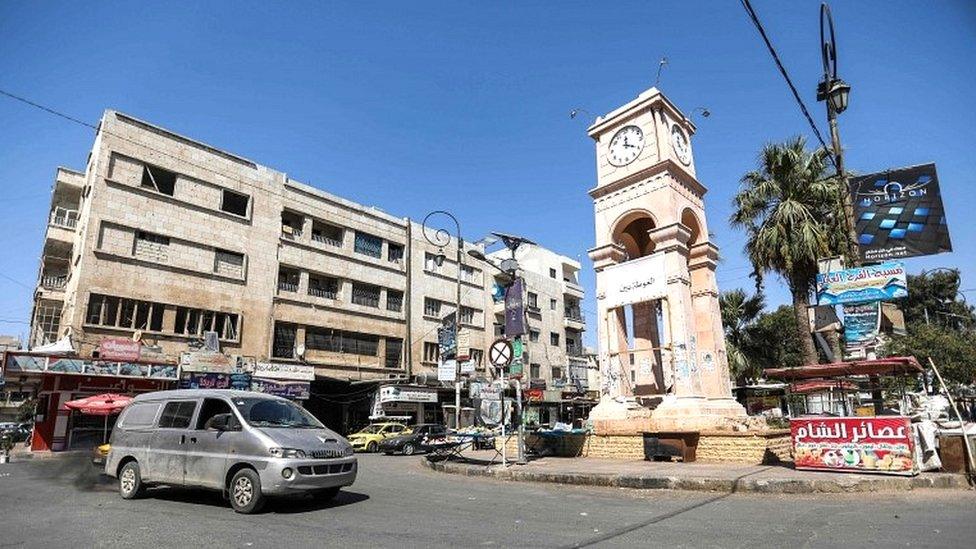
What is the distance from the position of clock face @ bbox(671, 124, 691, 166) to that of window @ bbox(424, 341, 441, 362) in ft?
77.1

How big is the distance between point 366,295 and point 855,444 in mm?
29074

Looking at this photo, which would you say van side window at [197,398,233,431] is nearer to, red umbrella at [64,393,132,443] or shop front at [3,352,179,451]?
red umbrella at [64,393,132,443]

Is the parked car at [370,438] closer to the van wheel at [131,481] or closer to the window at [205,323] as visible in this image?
the window at [205,323]

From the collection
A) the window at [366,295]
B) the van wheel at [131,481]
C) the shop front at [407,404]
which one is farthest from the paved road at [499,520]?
the window at [366,295]

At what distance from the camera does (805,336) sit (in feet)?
66.0

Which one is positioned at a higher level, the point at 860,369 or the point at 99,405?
the point at 860,369

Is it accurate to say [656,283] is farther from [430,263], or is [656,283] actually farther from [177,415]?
[430,263]

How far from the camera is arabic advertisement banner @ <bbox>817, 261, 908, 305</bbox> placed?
39.3 ft

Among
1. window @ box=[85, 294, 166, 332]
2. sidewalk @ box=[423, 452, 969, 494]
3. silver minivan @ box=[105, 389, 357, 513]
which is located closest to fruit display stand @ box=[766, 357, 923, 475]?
sidewalk @ box=[423, 452, 969, 494]

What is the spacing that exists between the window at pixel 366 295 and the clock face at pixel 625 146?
20768 millimetres

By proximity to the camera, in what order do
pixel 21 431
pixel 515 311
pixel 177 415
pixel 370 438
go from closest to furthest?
pixel 177 415
pixel 515 311
pixel 370 438
pixel 21 431

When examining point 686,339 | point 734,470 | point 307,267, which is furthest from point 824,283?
point 307,267

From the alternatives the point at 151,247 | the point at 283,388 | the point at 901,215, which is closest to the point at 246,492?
the point at 901,215

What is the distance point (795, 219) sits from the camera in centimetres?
2033
